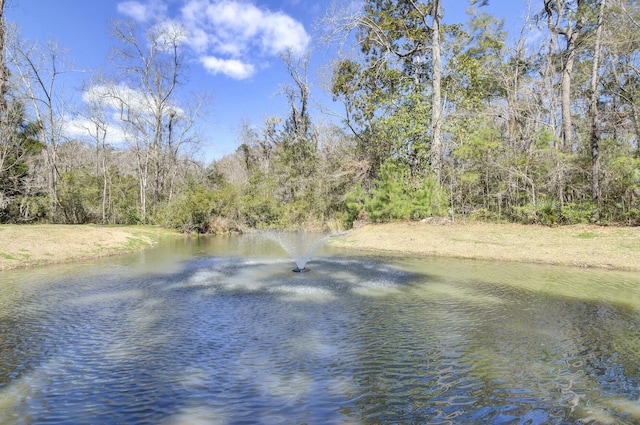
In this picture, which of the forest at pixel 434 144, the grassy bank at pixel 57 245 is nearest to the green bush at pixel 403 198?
the forest at pixel 434 144

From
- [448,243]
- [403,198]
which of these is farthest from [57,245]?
[403,198]

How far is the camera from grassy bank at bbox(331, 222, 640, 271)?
496 inches

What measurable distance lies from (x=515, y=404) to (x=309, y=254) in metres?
11.6

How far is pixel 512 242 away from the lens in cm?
1526

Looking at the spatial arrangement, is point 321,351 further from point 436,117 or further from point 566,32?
point 566,32

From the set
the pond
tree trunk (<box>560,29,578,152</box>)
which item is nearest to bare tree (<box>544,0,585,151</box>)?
tree trunk (<box>560,29,578,152</box>)

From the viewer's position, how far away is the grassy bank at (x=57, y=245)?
12.9 m

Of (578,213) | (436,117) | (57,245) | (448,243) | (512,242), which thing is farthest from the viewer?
(436,117)

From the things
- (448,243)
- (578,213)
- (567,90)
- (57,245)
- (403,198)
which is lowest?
(448,243)

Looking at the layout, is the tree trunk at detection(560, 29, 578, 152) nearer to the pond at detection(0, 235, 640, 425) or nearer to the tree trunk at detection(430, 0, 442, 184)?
the tree trunk at detection(430, 0, 442, 184)

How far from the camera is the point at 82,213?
2892 centimetres

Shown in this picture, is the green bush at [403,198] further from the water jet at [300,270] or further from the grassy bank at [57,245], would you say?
the grassy bank at [57,245]

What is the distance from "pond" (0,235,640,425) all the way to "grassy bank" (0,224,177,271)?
3.23 m

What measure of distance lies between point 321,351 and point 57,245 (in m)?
13.8
